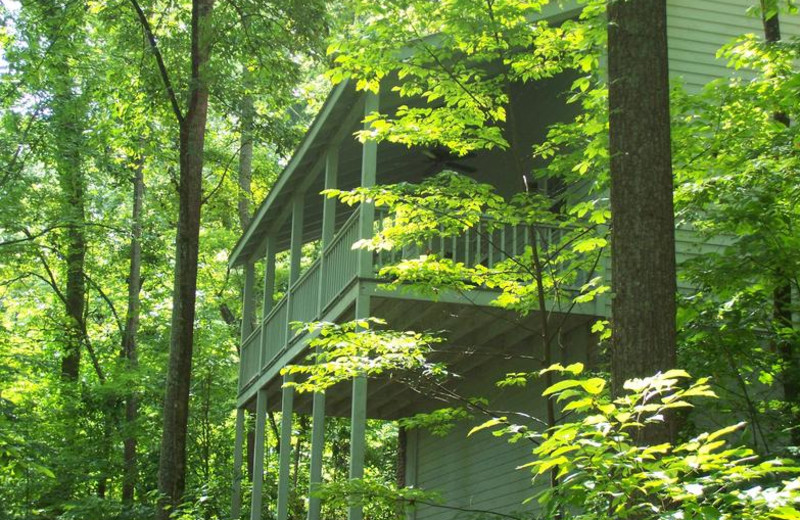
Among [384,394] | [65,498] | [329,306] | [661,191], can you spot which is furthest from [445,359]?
[65,498]

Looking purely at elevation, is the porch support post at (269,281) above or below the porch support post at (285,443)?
above

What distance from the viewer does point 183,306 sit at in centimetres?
1616

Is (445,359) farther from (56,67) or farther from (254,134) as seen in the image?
(56,67)

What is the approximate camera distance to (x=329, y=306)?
41.8ft

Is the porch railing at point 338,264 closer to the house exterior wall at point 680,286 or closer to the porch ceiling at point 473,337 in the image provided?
the porch ceiling at point 473,337

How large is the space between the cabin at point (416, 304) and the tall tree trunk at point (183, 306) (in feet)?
4.54

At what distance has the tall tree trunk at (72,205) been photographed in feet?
66.3

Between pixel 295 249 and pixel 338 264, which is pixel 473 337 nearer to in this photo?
pixel 338 264

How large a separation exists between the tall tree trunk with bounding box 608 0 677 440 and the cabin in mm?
2721

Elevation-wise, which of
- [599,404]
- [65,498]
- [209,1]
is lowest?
[65,498]

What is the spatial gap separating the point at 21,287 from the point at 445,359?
58.4 ft

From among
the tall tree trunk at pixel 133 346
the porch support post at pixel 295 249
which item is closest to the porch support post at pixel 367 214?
the porch support post at pixel 295 249

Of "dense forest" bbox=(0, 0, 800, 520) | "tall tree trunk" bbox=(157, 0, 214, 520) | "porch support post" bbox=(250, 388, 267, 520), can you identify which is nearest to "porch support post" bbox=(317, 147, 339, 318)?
"dense forest" bbox=(0, 0, 800, 520)

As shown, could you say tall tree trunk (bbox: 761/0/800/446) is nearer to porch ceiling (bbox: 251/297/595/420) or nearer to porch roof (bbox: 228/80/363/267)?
porch ceiling (bbox: 251/297/595/420)
